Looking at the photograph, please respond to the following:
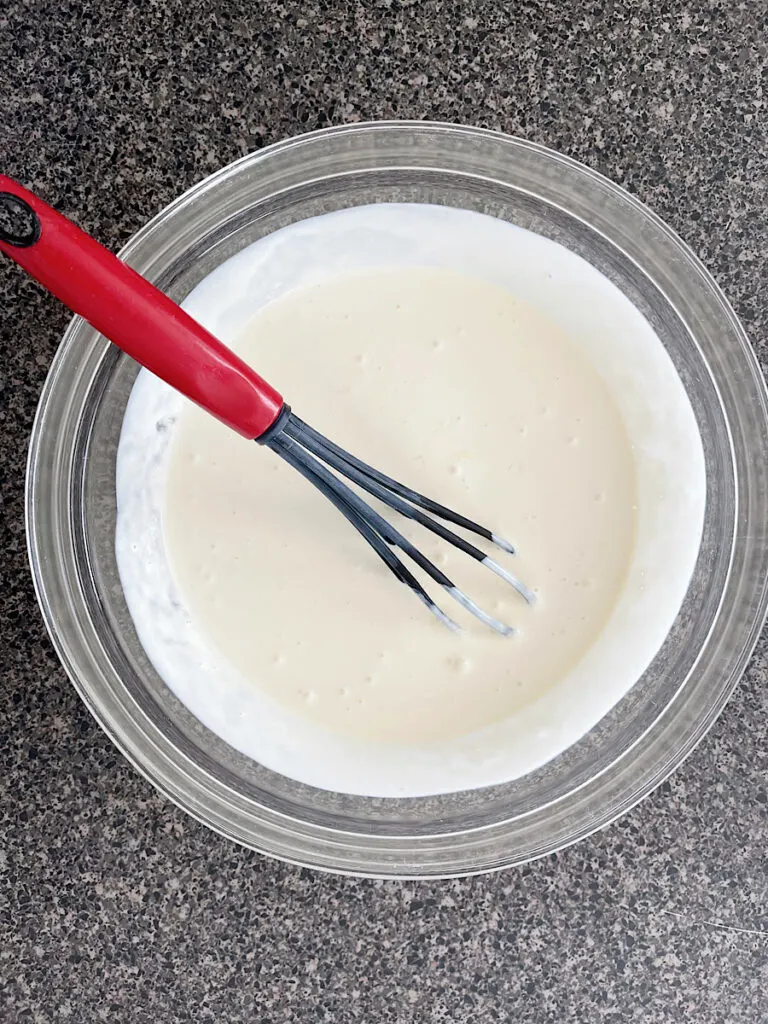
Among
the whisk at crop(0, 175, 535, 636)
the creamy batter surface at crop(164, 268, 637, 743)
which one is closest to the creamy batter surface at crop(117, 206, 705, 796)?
the creamy batter surface at crop(164, 268, 637, 743)


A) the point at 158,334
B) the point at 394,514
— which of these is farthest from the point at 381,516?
the point at 158,334

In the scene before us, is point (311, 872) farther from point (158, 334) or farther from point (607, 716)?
point (158, 334)

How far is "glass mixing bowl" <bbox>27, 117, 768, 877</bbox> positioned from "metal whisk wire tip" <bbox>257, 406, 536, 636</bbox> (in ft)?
0.55

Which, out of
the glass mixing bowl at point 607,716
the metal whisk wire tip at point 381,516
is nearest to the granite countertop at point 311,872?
the glass mixing bowl at point 607,716

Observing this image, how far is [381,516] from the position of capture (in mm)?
809

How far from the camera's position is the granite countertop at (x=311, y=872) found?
800 millimetres

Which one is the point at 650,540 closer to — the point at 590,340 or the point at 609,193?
the point at 590,340

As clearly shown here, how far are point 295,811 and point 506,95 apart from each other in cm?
69

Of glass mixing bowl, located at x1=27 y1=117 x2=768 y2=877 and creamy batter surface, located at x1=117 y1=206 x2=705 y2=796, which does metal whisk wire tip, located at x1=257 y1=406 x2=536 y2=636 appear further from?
glass mixing bowl, located at x1=27 y1=117 x2=768 y2=877

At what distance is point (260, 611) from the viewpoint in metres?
0.83

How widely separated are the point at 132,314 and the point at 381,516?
308 mm

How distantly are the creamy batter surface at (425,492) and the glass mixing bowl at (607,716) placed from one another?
0.02 m

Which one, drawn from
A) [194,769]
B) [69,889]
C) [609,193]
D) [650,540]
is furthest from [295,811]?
[609,193]

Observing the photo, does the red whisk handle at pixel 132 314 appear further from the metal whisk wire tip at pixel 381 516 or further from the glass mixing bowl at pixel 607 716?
the glass mixing bowl at pixel 607 716
